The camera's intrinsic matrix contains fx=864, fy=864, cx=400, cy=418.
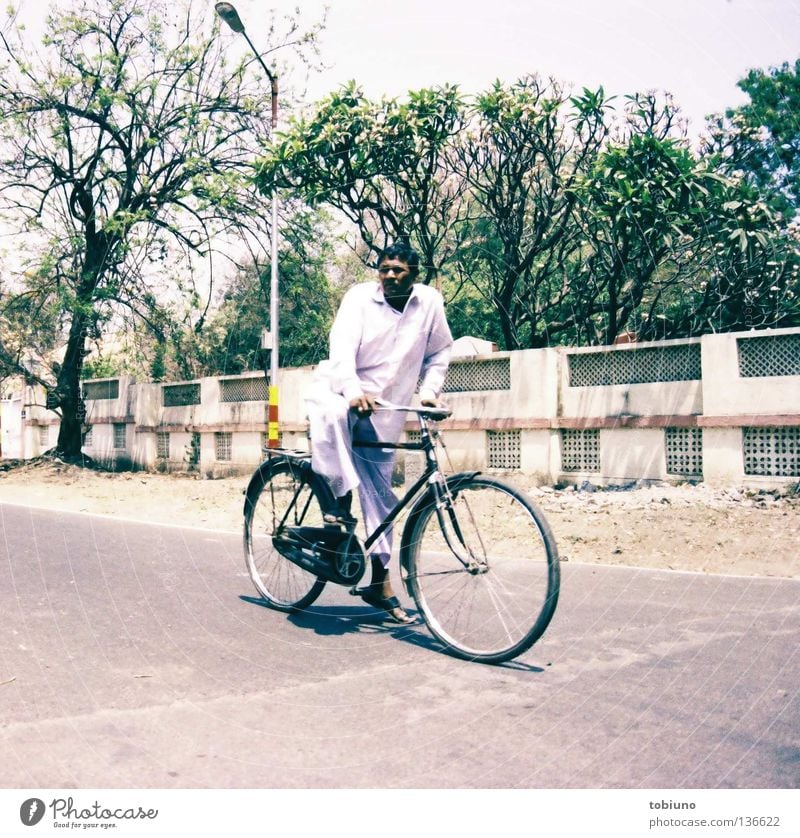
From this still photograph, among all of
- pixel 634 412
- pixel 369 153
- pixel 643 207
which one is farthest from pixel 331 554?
pixel 369 153

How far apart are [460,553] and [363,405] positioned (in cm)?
77

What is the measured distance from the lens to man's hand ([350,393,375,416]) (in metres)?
A: 3.80

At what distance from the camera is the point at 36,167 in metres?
15.9

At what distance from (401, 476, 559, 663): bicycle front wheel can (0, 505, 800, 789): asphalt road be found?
0.47ft

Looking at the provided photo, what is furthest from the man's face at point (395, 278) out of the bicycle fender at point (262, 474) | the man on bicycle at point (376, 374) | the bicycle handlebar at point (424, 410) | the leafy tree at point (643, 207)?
the leafy tree at point (643, 207)

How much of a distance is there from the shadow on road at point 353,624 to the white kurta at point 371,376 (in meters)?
0.36

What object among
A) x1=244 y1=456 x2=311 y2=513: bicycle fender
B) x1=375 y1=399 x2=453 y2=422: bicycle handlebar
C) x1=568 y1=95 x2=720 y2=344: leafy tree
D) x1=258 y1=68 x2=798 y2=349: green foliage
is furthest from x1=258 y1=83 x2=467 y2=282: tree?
x1=375 y1=399 x2=453 y2=422: bicycle handlebar

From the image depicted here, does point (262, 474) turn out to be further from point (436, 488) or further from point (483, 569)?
point (483, 569)

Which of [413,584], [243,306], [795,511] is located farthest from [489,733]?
[243,306]

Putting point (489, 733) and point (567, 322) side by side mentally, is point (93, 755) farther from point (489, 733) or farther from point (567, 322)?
point (567, 322)

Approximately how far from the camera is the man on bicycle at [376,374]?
160 inches

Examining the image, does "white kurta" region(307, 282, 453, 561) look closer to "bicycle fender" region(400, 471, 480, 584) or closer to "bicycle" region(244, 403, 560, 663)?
"bicycle" region(244, 403, 560, 663)

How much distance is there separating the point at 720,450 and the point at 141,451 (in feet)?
40.1

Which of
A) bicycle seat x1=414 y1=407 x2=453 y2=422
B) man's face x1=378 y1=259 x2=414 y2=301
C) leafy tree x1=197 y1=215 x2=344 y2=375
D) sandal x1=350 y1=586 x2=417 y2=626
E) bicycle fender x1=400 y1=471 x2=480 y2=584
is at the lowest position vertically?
sandal x1=350 y1=586 x2=417 y2=626
